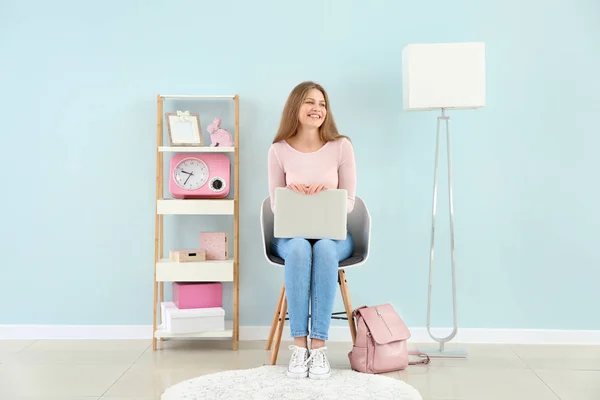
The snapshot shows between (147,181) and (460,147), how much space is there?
1660mm

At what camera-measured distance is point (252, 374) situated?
9.37 ft

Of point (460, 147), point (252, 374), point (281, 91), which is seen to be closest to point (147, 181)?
point (281, 91)

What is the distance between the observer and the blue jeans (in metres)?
2.88

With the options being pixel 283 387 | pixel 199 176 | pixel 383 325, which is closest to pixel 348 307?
pixel 383 325

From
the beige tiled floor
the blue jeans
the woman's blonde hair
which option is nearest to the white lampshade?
the woman's blonde hair

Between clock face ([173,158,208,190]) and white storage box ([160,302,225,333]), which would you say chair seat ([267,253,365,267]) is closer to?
white storage box ([160,302,225,333])

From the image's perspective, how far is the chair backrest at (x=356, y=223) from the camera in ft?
10.7

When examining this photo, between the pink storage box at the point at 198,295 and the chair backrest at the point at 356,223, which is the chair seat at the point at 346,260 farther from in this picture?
the pink storage box at the point at 198,295

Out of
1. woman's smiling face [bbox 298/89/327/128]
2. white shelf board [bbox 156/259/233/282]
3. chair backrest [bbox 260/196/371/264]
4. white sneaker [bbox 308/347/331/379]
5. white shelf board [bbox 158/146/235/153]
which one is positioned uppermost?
woman's smiling face [bbox 298/89/327/128]

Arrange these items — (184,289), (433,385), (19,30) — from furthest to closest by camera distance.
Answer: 1. (19,30)
2. (184,289)
3. (433,385)

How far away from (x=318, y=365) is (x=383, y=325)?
0.39 meters

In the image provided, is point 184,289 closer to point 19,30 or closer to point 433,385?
point 433,385

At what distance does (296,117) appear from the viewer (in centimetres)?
319

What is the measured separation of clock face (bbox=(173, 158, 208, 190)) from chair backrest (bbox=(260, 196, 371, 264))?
1.34 feet
